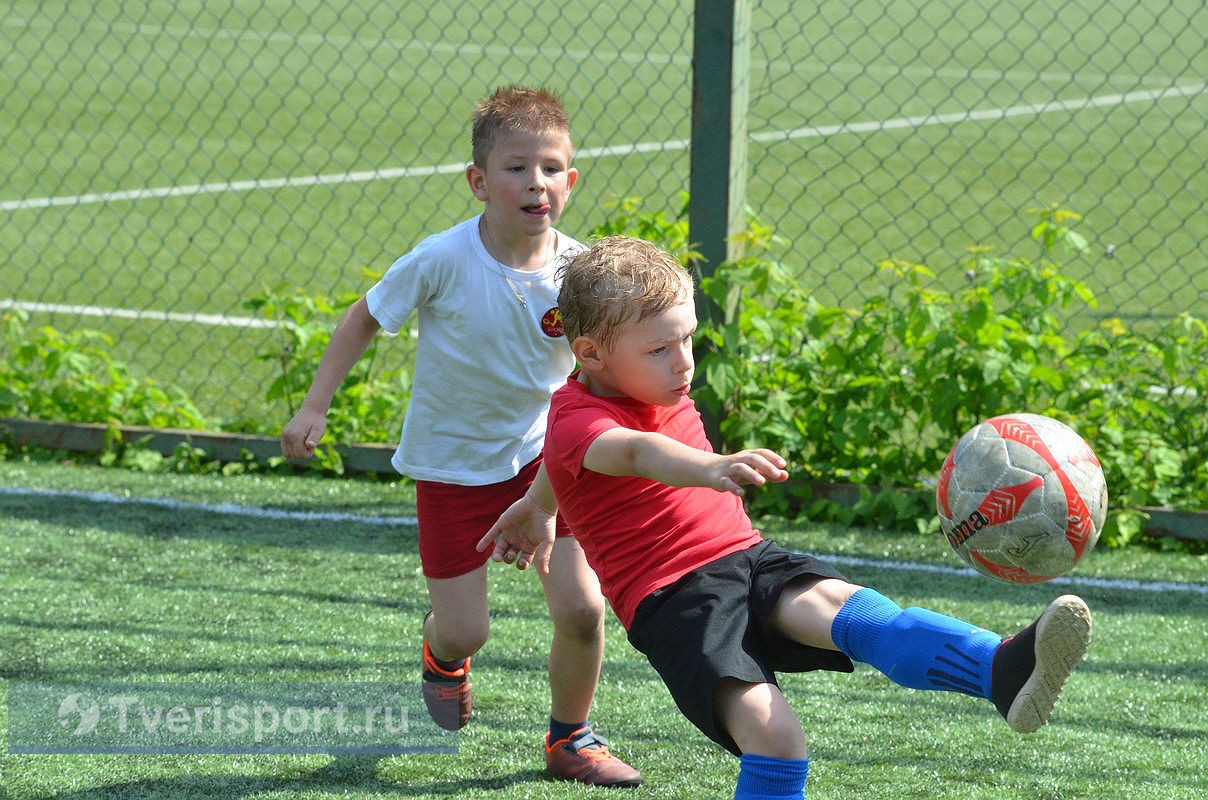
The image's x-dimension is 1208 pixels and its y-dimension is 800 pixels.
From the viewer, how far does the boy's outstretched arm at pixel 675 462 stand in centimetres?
237

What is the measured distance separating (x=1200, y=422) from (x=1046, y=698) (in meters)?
3.28

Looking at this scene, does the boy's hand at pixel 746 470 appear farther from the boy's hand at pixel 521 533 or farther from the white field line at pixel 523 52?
the white field line at pixel 523 52

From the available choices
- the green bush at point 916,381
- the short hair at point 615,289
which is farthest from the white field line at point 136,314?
the short hair at point 615,289

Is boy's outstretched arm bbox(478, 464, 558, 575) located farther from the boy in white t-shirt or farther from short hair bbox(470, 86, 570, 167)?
short hair bbox(470, 86, 570, 167)

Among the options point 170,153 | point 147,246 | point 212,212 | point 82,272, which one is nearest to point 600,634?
point 82,272

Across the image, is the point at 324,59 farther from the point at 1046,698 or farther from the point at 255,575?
the point at 1046,698

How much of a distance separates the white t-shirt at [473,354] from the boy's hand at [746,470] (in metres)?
1.09

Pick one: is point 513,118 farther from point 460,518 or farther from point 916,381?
point 916,381

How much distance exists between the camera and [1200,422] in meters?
5.35

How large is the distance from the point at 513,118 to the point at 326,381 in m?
0.74

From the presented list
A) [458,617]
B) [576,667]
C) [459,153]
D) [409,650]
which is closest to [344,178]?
[459,153]

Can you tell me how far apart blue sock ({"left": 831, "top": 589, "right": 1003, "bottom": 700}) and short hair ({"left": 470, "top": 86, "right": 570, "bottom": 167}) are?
1.36 m

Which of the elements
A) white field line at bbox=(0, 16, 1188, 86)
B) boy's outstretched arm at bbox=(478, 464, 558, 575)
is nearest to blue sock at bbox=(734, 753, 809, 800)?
boy's outstretched arm at bbox=(478, 464, 558, 575)

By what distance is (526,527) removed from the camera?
3.04 meters
